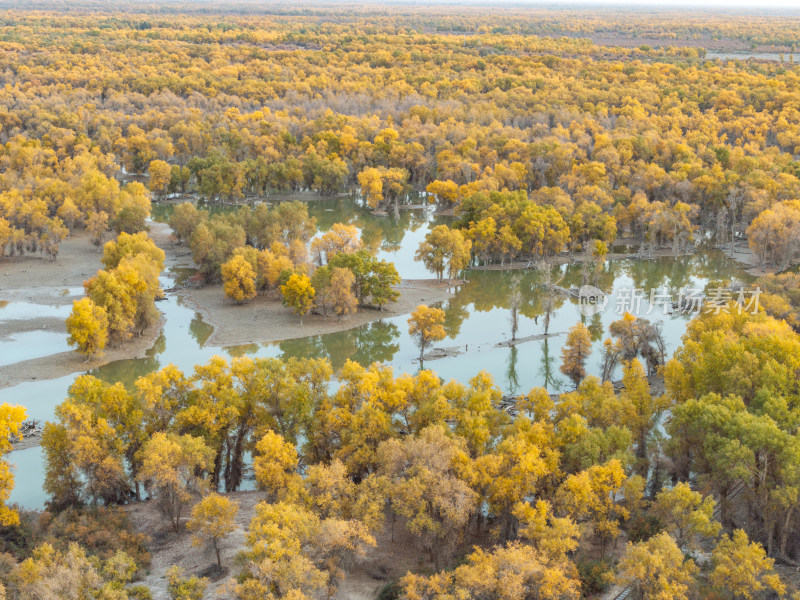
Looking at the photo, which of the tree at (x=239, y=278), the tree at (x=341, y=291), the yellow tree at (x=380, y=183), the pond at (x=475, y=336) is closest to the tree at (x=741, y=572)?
the pond at (x=475, y=336)

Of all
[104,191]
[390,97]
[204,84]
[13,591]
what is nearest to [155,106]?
[204,84]

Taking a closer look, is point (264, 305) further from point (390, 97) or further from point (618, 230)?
point (390, 97)

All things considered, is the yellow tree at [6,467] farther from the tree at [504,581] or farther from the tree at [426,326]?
the tree at [426,326]

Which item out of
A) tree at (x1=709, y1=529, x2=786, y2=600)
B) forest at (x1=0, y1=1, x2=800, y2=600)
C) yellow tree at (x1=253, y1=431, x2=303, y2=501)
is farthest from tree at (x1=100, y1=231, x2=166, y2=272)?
tree at (x1=709, y1=529, x2=786, y2=600)

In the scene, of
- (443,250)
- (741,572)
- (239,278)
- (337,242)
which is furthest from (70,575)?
(443,250)

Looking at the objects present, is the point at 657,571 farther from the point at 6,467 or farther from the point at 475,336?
the point at 475,336

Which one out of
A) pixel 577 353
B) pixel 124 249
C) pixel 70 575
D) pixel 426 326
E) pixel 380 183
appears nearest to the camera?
pixel 70 575
